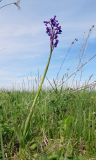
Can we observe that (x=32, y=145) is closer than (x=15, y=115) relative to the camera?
Yes

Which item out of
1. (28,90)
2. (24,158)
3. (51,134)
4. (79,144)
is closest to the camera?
(24,158)

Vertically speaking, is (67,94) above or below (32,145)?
above

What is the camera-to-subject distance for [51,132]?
3.84 meters

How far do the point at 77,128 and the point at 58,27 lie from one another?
0.87m

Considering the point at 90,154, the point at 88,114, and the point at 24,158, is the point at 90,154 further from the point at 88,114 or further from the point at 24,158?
the point at 88,114

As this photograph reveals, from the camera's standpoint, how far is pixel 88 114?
4145 mm

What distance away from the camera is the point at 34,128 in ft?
12.7

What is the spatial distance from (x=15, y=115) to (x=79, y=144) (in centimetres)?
83

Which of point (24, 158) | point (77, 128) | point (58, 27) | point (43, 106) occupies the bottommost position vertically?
point (24, 158)

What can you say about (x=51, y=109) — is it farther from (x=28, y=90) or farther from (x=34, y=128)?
(x=28, y=90)

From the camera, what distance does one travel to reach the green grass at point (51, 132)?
3369 millimetres

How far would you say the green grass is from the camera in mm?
3369

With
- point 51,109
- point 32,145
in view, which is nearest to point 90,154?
point 32,145

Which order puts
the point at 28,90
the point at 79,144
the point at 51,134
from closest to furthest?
the point at 79,144
the point at 51,134
the point at 28,90
